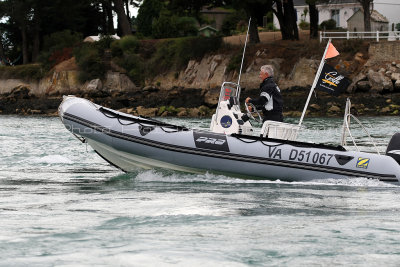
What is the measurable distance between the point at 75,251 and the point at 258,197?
3359mm

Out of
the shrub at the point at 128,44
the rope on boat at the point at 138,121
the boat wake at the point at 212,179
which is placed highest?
the shrub at the point at 128,44

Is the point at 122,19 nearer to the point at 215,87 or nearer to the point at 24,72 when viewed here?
the point at 24,72

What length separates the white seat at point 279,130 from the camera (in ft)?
36.9

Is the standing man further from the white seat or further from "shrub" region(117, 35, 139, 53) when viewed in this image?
"shrub" region(117, 35, 139, 53)

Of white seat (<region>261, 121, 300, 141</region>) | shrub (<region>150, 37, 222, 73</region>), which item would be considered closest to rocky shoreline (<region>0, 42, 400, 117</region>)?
shrub (<region>150, 37, 222, 73</region>)

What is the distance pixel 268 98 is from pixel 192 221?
320 centimetres

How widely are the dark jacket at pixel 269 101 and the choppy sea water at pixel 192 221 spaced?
971 millimetres

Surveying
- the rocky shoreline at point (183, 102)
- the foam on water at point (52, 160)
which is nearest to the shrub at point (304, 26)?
the rocky shoreline at point (183, 102)

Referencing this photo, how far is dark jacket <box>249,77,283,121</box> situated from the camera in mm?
11055

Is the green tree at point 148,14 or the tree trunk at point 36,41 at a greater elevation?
the green tree at point 148,14

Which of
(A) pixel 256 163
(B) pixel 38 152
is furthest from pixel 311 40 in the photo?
(A) pixel 256 163

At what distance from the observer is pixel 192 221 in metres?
8.40

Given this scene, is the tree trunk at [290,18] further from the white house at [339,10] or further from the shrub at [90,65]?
the shrub at [90,65]

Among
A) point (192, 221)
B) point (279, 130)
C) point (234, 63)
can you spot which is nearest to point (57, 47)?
point (234, 63)
